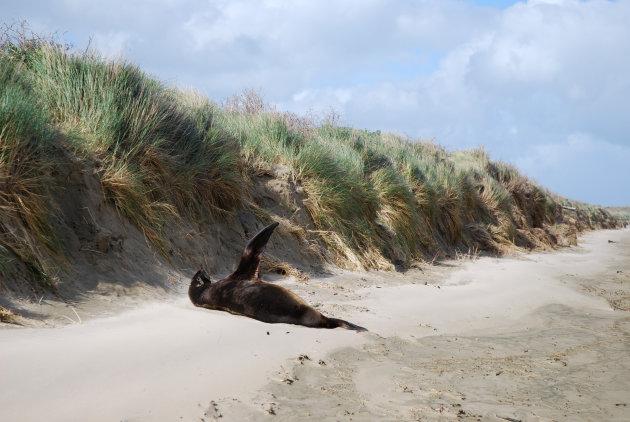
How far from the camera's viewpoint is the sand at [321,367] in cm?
269

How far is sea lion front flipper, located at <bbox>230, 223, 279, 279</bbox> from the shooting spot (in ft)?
16.3

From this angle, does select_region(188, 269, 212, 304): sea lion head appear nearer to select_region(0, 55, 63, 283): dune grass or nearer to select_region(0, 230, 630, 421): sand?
select_region(0, 230, 630, 421): sand

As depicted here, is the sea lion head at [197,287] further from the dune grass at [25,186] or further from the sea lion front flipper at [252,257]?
the dune grass at [25,186]

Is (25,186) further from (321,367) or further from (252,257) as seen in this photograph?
(321,367)

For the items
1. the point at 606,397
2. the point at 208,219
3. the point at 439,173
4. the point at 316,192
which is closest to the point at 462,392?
the point at 606,397

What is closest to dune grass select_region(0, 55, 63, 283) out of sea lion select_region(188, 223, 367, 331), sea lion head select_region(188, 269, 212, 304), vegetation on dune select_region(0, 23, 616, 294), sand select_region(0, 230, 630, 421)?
vegetation on dune select_region(0, 23, 616, 294)

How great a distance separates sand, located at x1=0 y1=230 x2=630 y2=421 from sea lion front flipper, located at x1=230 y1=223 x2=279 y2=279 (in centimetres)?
53

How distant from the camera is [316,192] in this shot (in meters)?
8.20

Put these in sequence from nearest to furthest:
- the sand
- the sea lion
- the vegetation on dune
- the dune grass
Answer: the sand, the dune grass, the sea lion, the vegetation on dune

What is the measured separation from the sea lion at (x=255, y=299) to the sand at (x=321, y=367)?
14 centimetres

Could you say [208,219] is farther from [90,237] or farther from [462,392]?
[462,392]

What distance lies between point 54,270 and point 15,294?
17.5 inches

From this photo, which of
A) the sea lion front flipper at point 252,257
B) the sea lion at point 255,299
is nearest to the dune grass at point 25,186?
the sea lion at point 255,299

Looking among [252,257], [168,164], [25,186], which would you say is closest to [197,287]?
[252,257]
